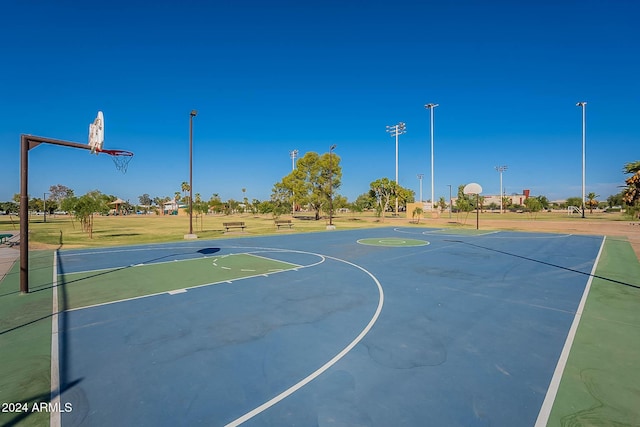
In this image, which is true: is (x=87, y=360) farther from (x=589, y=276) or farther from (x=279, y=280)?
(x=589, y=276)

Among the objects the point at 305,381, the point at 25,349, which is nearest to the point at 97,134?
the point at 25,349

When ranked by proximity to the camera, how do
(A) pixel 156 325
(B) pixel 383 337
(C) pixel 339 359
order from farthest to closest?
Answer: (A) pixel 156 325
(B) pixel 383 337
(C) pixel 339 359

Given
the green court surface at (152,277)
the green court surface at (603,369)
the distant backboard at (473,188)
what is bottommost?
the green court surface at (603,369)

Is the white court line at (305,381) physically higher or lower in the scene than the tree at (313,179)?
lower

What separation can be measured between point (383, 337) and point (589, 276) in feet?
34.9

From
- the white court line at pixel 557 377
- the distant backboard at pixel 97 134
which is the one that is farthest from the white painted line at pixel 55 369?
the white court line at pixel 557 377

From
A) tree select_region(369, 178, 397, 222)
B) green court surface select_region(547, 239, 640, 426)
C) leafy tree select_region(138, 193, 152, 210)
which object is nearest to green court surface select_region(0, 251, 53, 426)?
green court surface select_region(547, 239, 640, 426)

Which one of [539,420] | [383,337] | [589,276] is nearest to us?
[539,420]

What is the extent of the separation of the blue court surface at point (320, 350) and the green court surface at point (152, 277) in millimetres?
196

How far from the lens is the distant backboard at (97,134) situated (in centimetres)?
1065

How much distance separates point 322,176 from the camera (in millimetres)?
52875

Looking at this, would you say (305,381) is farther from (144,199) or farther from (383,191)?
(144,199)

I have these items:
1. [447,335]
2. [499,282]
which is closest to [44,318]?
[447,335]

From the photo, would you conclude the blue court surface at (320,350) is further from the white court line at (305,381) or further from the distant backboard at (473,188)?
the distant backboard at (473,188)
